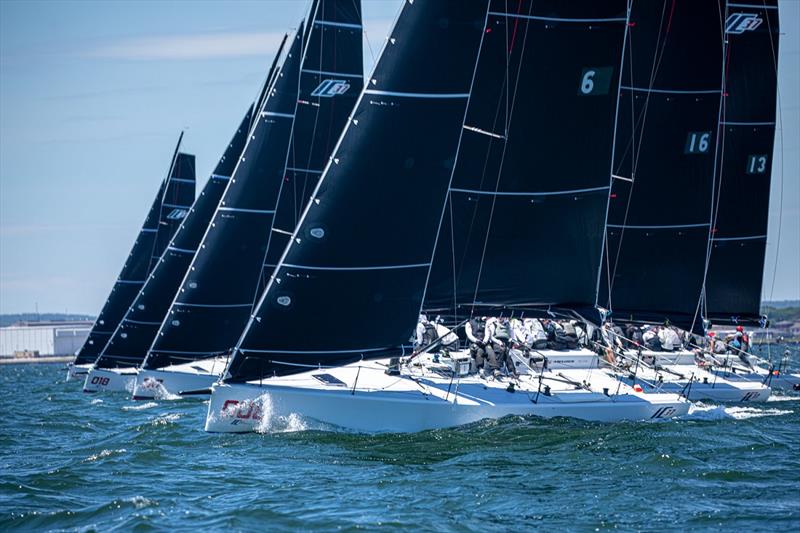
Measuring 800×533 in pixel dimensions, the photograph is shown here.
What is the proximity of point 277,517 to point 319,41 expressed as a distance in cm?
2344

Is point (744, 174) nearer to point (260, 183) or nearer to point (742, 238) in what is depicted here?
point (742, 238)

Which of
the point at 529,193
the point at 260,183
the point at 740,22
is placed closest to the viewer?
the point at 529,193

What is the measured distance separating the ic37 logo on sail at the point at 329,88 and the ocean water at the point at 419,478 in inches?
533

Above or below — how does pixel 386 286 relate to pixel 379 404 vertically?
above

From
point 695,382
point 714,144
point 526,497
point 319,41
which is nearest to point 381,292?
point 526,497

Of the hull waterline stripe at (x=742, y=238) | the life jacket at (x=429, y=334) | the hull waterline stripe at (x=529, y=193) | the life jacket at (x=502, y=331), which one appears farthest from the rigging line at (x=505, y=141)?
the hull waterline stripe at (x=742, y=238)

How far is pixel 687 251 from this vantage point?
32812 millimetres

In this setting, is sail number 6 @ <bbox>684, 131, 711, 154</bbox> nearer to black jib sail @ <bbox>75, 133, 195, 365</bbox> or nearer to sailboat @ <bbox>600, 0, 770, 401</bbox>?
sailboat @ <bbox>600, 0, 770, 401</bbox>

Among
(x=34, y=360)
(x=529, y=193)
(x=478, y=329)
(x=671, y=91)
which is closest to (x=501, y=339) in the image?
(x=478, y=329)

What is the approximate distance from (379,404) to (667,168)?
14.0m

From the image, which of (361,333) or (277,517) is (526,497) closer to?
(277,517)

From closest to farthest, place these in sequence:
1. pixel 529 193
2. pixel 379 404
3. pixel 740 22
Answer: pixel 379 404 < pixel 529 193 < pixel 740 22

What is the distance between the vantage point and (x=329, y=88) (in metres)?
36.4

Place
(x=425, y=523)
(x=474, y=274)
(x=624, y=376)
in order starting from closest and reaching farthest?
(x=425, y=523)
(x=474, y=274)
(x=624, y=376)
